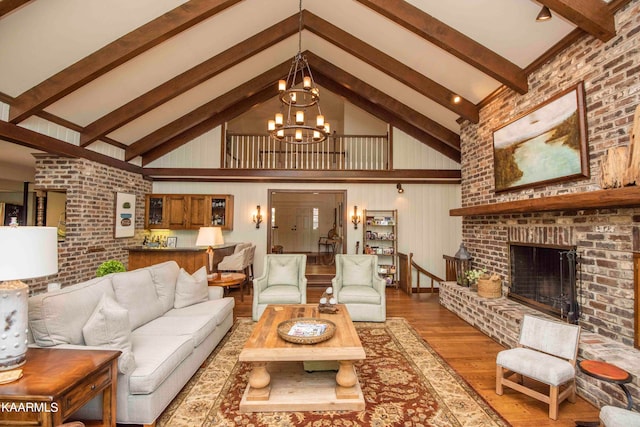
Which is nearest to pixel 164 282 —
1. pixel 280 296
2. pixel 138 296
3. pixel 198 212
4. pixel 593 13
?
pixel 138 296

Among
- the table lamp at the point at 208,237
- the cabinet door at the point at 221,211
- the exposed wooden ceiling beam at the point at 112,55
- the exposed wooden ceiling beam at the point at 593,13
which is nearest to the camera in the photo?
the exposed wooden ceiling beam at the point at 593,13

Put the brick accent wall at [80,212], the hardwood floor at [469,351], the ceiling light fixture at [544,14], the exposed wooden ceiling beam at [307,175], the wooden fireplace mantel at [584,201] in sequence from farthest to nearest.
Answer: the exposed wooden ceiling beam at [307,175] < the brick accent wall at [80,212] < the ceiling light fixture at [544,14] < the hardwood floor at [469,351] < the wooden fireplace mantel at [584,201]

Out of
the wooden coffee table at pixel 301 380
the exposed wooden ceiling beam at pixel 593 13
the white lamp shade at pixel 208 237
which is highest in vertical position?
the exposed wooden ceiling beam at pixel 593 13

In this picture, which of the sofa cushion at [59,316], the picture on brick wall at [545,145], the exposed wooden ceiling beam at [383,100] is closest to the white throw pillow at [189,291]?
the sofa cushion at [59,316]

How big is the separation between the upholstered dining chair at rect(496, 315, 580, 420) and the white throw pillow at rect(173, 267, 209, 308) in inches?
134

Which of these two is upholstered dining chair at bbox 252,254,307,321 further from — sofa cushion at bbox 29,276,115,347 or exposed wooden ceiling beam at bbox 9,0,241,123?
exposed wooden ceiling beam at bbox 9,0,241,123

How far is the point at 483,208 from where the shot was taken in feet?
15.7

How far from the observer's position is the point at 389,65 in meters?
5.29

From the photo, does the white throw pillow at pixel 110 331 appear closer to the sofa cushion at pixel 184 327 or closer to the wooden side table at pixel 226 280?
the sofa cushion at pixel 184 327

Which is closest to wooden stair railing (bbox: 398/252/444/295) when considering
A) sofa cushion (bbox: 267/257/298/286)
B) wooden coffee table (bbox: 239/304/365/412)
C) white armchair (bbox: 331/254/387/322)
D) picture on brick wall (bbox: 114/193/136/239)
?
white armchair (bbox: 331/254/387/322)

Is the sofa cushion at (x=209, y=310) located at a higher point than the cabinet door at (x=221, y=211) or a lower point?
lower

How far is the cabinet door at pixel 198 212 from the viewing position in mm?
7457

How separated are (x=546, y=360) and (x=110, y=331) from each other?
3423mm

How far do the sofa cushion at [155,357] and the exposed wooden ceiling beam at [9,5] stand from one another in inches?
123
